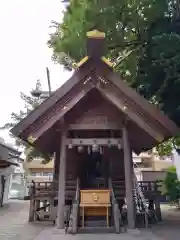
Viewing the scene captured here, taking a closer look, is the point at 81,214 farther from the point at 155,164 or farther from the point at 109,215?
the point at 155,164

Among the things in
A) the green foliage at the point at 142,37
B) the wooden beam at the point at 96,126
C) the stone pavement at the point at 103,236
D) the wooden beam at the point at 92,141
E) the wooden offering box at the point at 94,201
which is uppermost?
the green foliage at the point at 142,37

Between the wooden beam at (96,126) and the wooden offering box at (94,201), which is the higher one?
the wooden beam at (96,126)

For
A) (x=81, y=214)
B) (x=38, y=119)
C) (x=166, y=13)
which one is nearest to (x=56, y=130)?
(x=38, y=119)

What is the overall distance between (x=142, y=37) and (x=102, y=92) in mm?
2977

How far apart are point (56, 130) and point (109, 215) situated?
2835mm

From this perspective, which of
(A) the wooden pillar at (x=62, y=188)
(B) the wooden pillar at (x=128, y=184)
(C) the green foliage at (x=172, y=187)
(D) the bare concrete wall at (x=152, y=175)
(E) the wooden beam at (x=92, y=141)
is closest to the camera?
(B) the wooden pillar at (x=128, y=184)

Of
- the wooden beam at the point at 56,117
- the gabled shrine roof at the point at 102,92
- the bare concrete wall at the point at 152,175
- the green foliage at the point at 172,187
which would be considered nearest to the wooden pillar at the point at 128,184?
the gabled shrine roof at the point at 102,92

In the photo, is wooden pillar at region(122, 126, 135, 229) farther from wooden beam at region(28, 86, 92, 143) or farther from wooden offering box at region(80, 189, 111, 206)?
wooden beam at region(28, 86, 92, 143)

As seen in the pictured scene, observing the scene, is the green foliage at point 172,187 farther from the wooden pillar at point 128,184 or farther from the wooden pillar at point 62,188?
the wooden pillar at point 62,188

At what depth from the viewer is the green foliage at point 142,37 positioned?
8.68 m

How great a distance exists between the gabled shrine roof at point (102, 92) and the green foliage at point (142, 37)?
135cm

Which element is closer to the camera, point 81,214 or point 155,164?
Result: point 81,214

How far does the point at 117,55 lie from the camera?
35.7ft

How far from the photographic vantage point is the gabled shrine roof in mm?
7906
